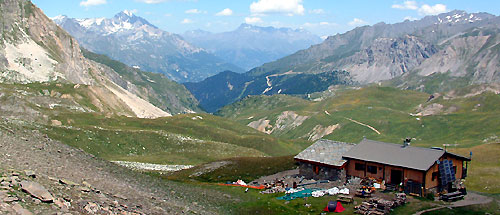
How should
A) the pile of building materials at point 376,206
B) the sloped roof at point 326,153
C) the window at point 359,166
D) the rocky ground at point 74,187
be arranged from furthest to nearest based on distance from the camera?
the sloped roof at point 326,153
the window at point 359,166
the pile of building materials at point 376,206
the rocky ground at point 74,187

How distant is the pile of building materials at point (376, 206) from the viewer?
47.6 m

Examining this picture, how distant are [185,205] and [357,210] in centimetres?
1647

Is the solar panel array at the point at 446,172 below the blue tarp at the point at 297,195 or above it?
above

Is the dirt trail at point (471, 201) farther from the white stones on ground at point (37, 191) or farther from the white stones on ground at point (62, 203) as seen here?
the white stones on ground at point (37, 191)

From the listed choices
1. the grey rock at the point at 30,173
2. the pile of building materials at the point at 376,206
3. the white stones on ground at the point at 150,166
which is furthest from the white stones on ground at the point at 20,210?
the white stones on ground at the point at 150,166

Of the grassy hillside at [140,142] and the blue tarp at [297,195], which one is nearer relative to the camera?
the blue tarp at [297,195]

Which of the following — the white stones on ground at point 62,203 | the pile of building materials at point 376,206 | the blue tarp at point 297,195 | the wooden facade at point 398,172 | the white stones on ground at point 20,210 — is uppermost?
the white stones on ground at point 20,210

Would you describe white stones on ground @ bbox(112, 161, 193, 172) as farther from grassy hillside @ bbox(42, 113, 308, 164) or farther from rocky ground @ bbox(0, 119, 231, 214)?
rocky ground @ bbox(0, 119, 231, 214)

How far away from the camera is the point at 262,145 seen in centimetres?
17612

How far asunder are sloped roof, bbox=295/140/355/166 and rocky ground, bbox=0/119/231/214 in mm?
17888

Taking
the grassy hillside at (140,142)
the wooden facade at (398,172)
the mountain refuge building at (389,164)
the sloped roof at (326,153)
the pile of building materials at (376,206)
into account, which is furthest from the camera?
the grassy hillside at (140,142)

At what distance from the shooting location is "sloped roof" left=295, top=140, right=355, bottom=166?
67250 mm

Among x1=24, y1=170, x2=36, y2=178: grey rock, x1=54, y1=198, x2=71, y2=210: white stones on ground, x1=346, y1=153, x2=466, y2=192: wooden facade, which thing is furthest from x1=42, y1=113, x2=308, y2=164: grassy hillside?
x1=54, y1=198, x2=71, y2=210: white stones on ground

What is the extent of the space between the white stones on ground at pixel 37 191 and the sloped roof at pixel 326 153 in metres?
41.7
